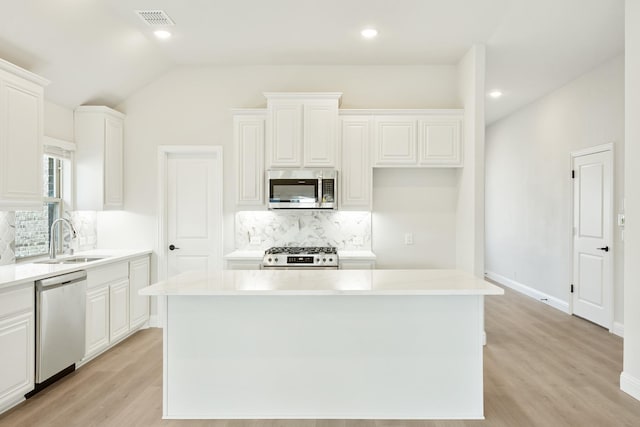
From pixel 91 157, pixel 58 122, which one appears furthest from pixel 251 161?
pixel 58 122

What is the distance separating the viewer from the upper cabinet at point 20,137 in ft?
10.5

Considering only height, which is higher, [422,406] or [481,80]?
[481,80]

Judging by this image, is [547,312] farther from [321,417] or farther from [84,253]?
[84,253]

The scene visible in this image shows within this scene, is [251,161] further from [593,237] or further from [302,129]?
[593,237]

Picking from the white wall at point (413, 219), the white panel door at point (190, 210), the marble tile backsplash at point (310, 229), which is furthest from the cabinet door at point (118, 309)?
the white wall at point (413, 219)

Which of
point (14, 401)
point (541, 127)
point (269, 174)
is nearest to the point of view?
point (14, 401)

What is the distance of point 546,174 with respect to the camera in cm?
614

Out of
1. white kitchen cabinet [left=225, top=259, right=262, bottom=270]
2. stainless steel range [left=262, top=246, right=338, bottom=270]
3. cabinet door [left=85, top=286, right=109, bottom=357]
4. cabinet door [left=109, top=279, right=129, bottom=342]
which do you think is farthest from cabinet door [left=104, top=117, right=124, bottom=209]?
stainless steel range [left=262, top=246, right=338, bottom=270]

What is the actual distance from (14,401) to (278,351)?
1964 mm

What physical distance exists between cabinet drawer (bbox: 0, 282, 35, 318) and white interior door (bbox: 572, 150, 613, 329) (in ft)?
18.7

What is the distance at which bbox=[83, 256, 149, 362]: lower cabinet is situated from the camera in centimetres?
383

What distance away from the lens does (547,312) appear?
18.3 feet

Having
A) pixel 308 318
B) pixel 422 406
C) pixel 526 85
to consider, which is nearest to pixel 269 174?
pixel 308 318

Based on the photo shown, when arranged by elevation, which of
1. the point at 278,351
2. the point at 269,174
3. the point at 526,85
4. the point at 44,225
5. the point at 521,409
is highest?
the point at 526,85
